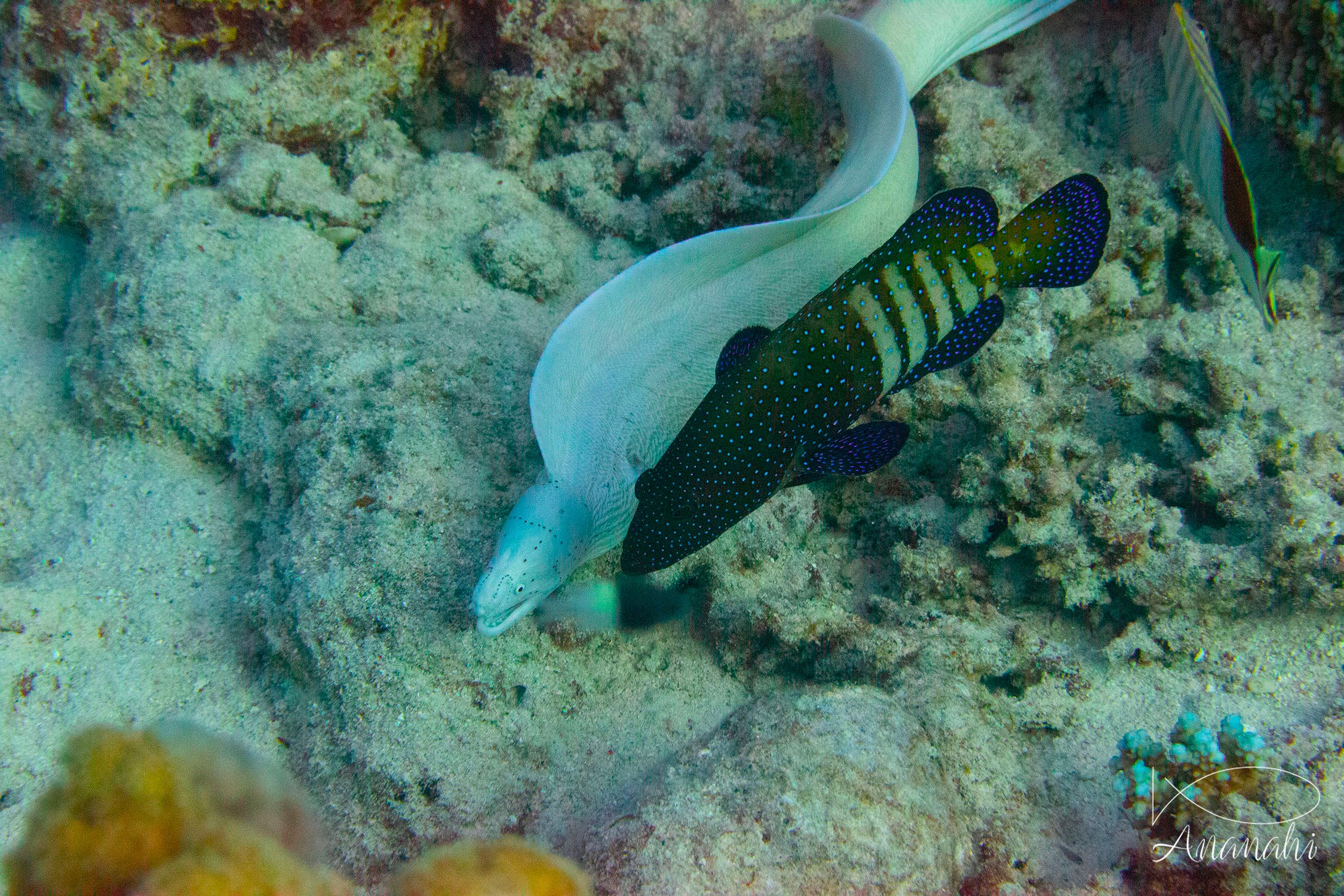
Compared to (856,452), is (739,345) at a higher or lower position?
higher

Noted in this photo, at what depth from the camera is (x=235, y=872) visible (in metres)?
1.33

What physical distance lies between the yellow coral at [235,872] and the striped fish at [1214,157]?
361 cm

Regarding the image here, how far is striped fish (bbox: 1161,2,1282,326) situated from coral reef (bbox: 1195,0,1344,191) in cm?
73

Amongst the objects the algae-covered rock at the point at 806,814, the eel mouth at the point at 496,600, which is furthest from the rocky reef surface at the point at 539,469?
the eel mouth at the point at 496,600

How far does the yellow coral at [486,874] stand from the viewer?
4.78 ft

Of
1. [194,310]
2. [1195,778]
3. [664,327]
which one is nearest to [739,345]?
[664,327]

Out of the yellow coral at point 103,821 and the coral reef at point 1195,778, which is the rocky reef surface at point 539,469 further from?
the yellow coral at point 103,821

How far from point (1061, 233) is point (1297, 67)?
183cm

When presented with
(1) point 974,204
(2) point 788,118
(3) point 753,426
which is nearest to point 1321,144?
(1) point 974,204

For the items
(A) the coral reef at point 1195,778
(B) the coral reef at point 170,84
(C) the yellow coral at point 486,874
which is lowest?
(A) the coral reef at point 1195,778

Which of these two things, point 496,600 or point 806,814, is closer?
point 806,814

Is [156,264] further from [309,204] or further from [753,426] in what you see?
[753,426]

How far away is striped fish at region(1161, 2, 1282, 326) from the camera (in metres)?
2.56

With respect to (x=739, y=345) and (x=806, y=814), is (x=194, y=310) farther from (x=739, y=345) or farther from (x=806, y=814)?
(x=806, y=814)
